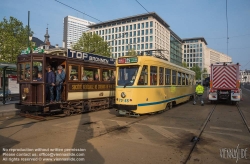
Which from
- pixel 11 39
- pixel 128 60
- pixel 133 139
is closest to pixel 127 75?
pixel 128 60

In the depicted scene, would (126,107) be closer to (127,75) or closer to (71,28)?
(127,75)

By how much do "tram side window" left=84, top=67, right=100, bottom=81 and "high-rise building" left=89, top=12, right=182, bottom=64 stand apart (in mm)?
69475

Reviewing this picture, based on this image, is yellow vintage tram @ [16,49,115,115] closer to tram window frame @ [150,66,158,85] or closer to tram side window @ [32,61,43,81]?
tram side window @ [32,61,43,81]

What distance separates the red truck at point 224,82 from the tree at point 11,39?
20.8 metres

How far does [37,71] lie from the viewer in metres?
9.34

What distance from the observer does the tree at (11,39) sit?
2205 centimetres

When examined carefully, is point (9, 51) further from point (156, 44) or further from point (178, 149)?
point (156, 44)

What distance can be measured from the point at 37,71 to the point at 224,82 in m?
13.7

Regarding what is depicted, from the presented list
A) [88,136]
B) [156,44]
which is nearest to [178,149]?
[88,136]

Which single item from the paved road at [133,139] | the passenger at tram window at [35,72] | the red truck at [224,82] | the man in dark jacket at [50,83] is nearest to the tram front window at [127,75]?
the paved road at [133,139]

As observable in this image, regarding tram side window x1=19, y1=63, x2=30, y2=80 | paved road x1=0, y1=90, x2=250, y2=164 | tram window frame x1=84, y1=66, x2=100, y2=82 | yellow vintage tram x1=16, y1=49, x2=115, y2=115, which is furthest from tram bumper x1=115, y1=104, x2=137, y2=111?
tram side window x1=19, y1=63, x2=30, y2=80

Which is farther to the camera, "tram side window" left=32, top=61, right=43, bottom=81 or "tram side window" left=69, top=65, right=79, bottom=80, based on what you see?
"tram side window" left=69, top=65, right=79, bottom=80

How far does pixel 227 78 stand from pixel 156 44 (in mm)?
70837

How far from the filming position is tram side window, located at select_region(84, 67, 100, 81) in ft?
37.7
